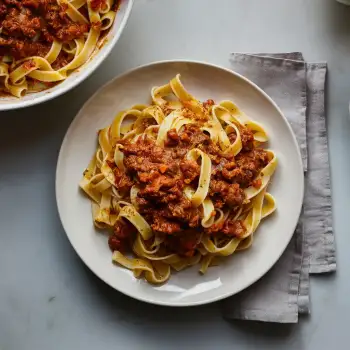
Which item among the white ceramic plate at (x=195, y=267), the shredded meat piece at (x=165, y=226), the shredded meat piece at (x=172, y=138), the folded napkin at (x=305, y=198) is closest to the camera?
the shredded meat piece at (x=165, y=226)

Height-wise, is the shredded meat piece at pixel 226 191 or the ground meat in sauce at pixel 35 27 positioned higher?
the ground meat in sauce at pixel 35 27

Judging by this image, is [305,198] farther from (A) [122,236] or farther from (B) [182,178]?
(A) [122,236]

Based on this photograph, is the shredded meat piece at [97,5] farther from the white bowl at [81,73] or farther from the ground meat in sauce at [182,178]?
A: the ground meat in sauce at [182,178]

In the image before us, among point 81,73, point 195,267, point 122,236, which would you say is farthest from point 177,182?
point 81,73

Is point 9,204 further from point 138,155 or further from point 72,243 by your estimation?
point 138,155

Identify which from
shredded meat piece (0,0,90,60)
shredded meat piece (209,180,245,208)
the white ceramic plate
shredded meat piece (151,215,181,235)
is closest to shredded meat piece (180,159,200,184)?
shredded meat piece (209,180,245,208)

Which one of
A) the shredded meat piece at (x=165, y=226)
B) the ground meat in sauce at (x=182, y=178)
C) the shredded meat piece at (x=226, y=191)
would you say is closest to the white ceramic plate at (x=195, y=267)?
the ground meat in sauce at (x=182, y=178)

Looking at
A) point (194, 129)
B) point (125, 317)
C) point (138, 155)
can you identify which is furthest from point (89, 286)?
point (194, 129)
